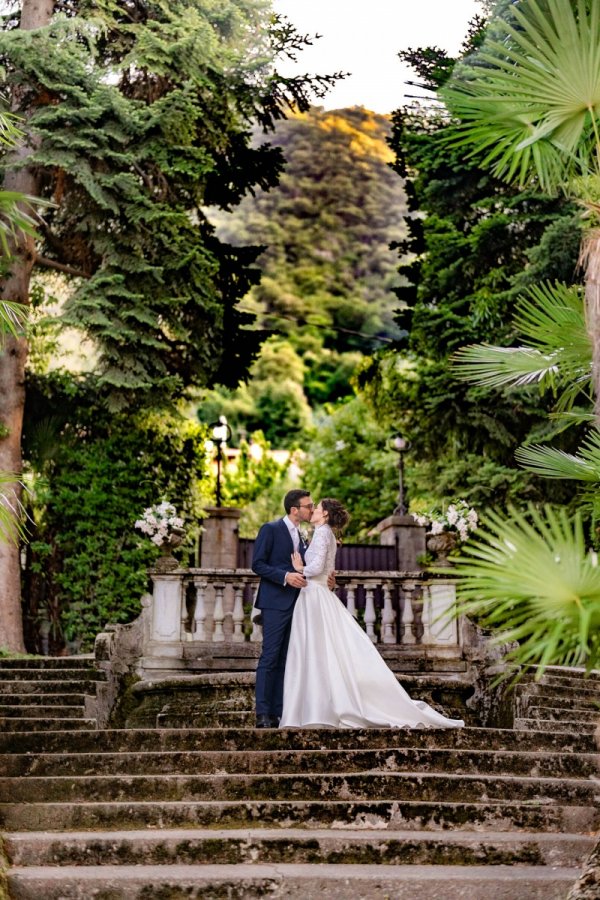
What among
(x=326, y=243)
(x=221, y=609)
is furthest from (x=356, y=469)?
(x=326, y=243)

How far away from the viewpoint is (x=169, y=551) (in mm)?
13195

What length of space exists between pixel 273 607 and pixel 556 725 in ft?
8.71

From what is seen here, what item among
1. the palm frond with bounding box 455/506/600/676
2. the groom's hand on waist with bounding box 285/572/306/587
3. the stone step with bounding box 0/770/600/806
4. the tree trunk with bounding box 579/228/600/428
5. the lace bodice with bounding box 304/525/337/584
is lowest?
the stone step with bounding box 0/770/600/806

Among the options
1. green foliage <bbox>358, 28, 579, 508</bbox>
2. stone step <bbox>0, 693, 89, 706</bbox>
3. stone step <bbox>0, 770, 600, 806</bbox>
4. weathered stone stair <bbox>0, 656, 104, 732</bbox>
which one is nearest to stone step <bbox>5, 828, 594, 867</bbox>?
stone step <bbox>0, 770, 600, 806</bbox>

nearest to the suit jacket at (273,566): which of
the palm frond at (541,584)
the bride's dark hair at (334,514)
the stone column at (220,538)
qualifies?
the bride's dark hair at (334,514)

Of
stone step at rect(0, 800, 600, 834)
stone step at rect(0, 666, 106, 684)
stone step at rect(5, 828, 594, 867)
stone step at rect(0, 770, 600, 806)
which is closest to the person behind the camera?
stone step at rect(5, 828, 594, 867)

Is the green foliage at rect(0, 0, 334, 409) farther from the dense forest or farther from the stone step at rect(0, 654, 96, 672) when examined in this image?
the dense forest

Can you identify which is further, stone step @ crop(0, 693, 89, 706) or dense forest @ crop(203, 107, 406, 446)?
dense forest @ crop(203, 107, 406, 446)

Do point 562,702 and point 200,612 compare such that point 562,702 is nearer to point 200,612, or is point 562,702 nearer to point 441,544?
point 441,544

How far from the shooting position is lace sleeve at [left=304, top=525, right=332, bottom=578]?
31.2 ft

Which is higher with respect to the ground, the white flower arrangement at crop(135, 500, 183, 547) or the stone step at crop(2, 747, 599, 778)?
the white flower arrangement at crop(135, 500, 183, 547)

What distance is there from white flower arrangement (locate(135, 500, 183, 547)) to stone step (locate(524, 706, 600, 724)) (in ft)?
16.8

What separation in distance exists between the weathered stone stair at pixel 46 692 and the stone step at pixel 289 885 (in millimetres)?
3987

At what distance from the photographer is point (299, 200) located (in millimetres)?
59219
